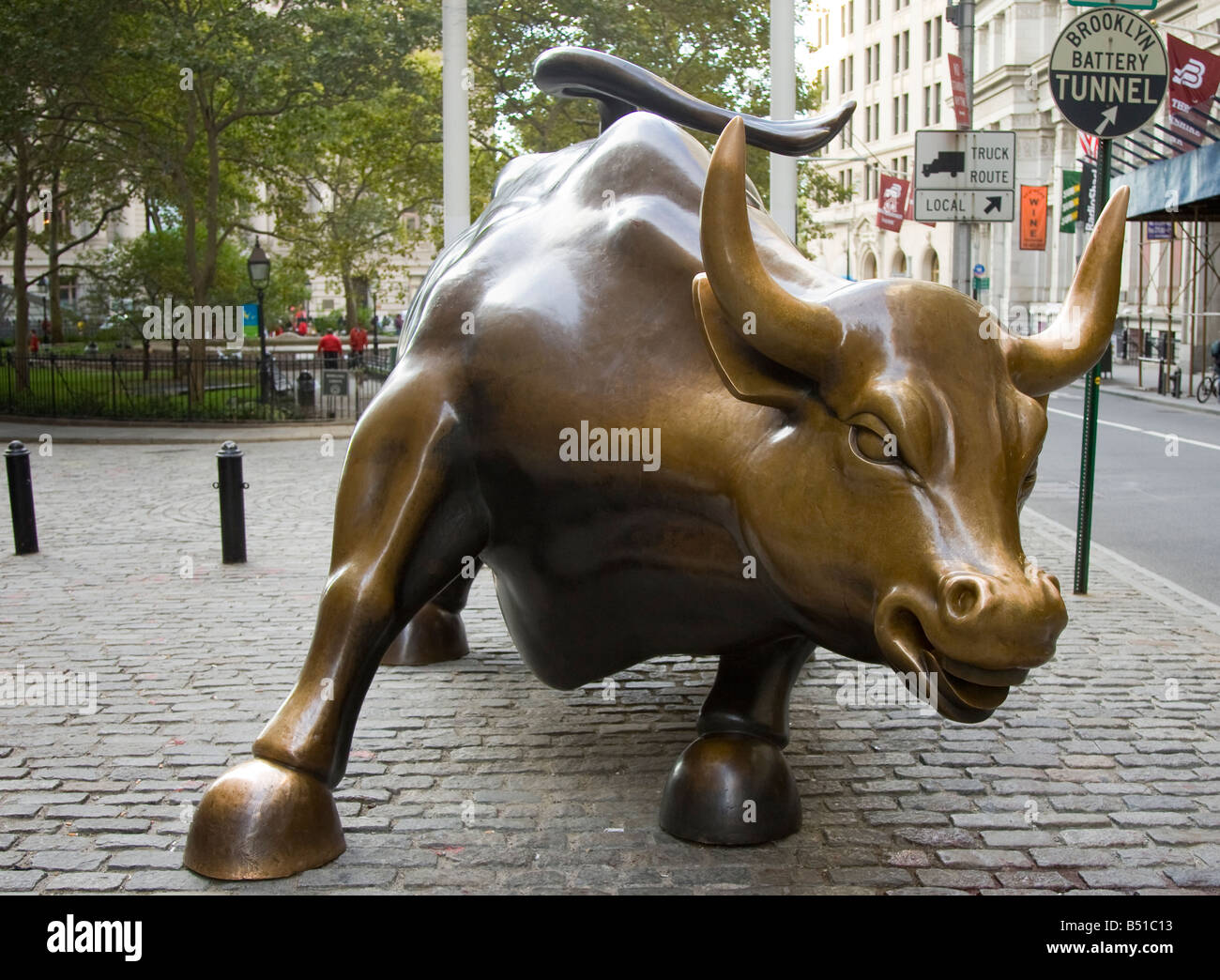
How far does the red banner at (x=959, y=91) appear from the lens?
15.7 meters

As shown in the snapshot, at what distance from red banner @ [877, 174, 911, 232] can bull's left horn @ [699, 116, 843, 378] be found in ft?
95.6

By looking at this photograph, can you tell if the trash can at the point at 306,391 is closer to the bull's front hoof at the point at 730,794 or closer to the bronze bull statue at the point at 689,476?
the bronze bull statue at the point at 689,476

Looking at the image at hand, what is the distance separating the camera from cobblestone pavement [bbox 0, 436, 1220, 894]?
3.88 metres

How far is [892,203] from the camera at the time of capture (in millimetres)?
31453

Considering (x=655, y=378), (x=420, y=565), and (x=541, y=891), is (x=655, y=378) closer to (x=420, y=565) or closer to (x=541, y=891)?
(x=420, y=565)

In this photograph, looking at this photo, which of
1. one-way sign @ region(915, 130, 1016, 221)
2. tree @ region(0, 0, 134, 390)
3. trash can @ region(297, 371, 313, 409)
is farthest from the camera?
trash can @ region(297, 371, 313, 409)

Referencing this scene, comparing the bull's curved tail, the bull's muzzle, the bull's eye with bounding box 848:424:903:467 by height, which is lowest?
the bull's muzzle

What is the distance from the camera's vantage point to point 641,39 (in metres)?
22.2

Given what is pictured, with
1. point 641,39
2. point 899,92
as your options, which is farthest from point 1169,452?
point 899,92

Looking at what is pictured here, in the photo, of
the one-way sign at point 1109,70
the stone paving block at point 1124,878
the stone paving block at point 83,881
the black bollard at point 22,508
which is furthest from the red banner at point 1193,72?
the stone paving block at point 83,881

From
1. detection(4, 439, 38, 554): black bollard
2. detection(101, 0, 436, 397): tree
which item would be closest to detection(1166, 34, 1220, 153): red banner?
detection(101, 0, 436, 397): tree

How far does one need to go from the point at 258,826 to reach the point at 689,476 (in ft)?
5.29

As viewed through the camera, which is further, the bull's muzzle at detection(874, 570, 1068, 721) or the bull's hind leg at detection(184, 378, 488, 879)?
the bull's hind leg at detection(184, 378, 488, 879)

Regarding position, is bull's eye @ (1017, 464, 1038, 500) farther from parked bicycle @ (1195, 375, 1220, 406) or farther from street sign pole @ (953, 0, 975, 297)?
parked bicycle @ (1195, 375, 1220, 406)
